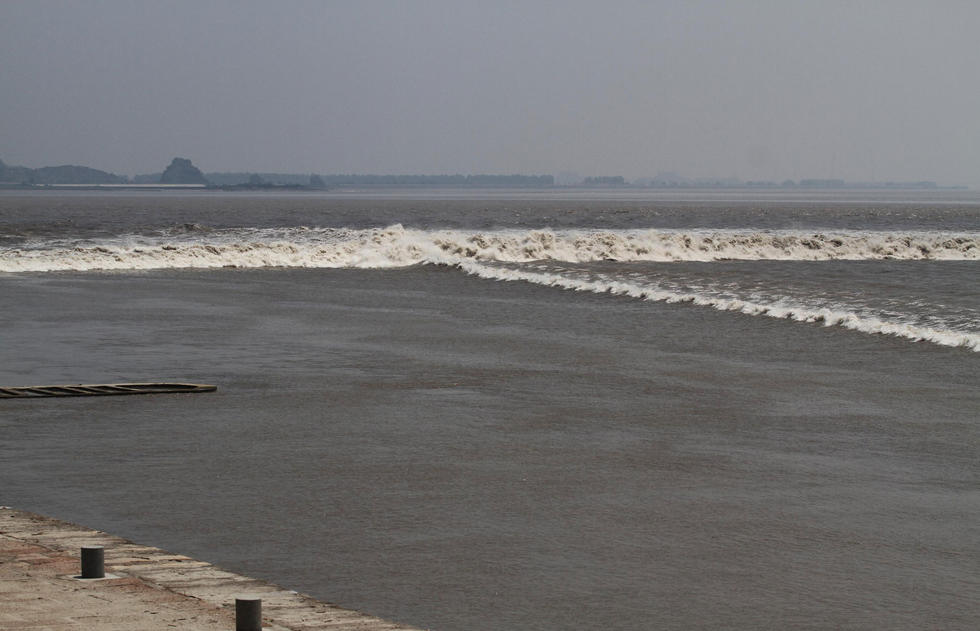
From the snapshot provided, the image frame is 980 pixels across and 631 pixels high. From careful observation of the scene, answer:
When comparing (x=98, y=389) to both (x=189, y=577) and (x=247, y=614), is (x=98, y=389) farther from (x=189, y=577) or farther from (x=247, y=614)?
(x=247, y=614)

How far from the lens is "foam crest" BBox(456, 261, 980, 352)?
1839 cm

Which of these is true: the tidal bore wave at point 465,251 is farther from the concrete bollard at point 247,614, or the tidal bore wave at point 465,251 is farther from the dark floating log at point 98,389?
the concrete bollard at point 247,614

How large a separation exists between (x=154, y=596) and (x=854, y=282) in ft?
87.0

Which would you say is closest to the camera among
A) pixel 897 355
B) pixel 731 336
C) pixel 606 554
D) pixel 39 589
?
pixel 39 589

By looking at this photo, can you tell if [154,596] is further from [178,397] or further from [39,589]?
[178,397]

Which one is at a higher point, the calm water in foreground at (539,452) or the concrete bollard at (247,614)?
the concrete bollard at (247,614)

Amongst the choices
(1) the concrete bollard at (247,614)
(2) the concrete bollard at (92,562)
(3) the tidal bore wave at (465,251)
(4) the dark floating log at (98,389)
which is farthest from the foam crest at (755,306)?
(1) the concrete bollard at (247,614)

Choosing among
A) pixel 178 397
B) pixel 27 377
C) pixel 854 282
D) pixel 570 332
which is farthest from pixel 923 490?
pixel 854 282

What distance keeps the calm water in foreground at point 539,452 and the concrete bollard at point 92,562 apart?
974mm

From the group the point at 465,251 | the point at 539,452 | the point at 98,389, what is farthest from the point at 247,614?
the point at 465,251

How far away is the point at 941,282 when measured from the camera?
30250mm

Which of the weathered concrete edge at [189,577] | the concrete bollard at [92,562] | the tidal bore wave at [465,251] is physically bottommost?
the tidal bore wave at [465,251]

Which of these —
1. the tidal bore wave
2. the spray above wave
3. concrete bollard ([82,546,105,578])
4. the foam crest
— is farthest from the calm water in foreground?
the spray above wave

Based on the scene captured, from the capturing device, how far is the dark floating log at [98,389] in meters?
12.9
